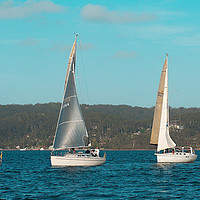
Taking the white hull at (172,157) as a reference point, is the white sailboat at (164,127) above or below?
above

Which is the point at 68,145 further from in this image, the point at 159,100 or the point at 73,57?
the point at 159,100

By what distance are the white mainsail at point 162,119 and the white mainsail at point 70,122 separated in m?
18.7

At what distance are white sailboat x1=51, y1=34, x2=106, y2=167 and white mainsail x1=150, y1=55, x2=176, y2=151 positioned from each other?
1629cm

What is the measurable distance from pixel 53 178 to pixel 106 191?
13127mm

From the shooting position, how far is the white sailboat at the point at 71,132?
6906 centimetres

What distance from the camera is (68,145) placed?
230 ft

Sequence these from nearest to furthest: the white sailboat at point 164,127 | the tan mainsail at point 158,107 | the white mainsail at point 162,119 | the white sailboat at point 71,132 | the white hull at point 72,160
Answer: the white hull at point 72,160, the white sailboat at point 71,132, the white sailboat at point 164,127, the white mainsail at point 162,119, the tan mainsail at point 158,107

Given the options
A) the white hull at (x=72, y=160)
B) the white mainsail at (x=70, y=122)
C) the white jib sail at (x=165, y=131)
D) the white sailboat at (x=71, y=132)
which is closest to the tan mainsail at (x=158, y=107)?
the white jib sail at (x=165, y=131)

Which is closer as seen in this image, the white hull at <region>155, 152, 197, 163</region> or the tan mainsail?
the white hull at <region>155, 152, 197, 163</region>

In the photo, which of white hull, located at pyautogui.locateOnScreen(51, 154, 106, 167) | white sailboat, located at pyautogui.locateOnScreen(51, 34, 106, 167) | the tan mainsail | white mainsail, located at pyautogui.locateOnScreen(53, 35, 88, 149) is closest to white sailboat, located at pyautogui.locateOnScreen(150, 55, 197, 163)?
the tan mainsail

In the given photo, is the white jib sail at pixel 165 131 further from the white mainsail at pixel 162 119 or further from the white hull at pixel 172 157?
the white hull at pixel 172 157

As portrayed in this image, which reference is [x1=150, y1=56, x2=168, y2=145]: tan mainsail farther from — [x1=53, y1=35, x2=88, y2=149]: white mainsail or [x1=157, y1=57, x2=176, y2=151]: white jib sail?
[x1=53, y1=35, x2=88, y2=149]: white mainsail

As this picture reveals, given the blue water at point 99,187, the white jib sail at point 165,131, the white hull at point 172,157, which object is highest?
the white jib sail at point 165,131

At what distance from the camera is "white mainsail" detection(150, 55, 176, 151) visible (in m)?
84.2
